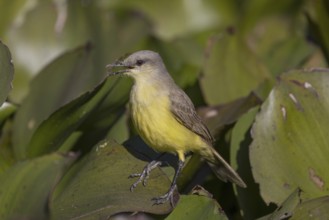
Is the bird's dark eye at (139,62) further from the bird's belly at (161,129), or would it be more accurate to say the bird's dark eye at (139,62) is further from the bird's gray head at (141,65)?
the bird's belly at (161,129)

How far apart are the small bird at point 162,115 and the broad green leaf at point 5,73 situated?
740mm

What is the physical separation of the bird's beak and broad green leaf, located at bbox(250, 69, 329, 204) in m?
0.64

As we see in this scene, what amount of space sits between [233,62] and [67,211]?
185 cm

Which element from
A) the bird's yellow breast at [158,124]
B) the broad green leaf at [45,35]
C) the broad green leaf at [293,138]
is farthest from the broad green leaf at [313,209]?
the broad green leaf at [45,35]

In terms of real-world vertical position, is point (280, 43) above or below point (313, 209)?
above

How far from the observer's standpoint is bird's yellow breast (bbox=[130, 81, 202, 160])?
12.8 feet

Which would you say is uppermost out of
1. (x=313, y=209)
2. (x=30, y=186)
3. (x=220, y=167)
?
(x=30, y=186)

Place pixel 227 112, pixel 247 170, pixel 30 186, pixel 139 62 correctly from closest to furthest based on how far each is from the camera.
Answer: pixel 30 186, pixel 247 170, pixel 227 112, pixel 139 62

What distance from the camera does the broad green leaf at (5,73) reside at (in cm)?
308

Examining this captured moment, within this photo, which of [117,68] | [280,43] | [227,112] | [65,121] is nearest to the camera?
[65,121]

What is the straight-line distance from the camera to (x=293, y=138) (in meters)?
3.56

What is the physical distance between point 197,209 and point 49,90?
47.5 inches

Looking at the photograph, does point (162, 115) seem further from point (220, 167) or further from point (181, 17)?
point (181, 17)

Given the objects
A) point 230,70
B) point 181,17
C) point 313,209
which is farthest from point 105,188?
point 181,17
